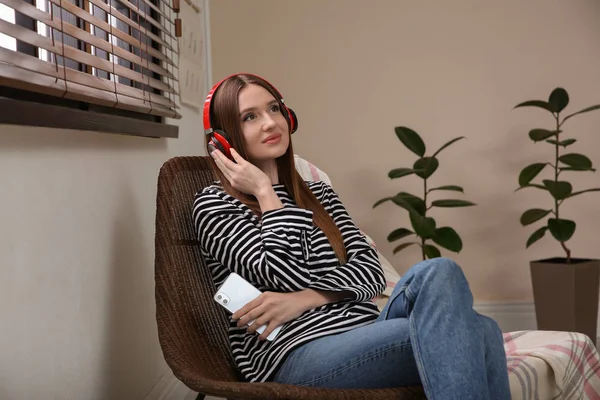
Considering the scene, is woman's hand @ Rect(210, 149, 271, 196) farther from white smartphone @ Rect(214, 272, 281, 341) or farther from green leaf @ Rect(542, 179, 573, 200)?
Result: green leaf @ Rect(542, 179, 573, 200)

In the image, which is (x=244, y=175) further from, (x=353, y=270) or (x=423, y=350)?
(x=423, y=350)

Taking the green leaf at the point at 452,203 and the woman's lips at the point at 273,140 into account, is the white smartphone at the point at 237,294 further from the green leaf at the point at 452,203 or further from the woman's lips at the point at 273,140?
the green leaf at the point at 452,203

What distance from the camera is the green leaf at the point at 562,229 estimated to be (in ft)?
10.9

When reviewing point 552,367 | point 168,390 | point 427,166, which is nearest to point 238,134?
point 552,367

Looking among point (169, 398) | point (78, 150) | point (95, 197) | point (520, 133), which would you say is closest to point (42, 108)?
point (78, 150)

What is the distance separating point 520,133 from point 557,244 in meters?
0.58

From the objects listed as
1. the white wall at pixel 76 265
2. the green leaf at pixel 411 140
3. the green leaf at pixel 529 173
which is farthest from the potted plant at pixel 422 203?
the white wall at pixel 76 265

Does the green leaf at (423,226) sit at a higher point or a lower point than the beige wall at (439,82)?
lower

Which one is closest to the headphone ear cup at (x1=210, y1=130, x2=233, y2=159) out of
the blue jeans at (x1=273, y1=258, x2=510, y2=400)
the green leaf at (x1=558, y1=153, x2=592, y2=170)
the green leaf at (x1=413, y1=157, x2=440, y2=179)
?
the blue jeans at (x1=273, y1=258, x2=510, y2=400)

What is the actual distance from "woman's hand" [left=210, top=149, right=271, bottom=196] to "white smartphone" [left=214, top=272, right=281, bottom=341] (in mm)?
234

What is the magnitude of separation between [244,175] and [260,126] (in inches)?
5.4

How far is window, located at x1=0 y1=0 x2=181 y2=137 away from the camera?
4.20 feet

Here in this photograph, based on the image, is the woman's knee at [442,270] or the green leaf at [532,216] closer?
the woman's knee at [442,270]

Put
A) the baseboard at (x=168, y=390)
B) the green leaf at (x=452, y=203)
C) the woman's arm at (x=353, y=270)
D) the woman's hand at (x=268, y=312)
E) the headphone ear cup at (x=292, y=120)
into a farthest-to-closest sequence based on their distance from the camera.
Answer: the green leaf at (x=452, y=203) < the baseboard at (x=168, y=390) < the headphone ear cup at (x=292, y=120) < the woman's arm at (x=353, y=270) < the woman's hand at (x=268, y=312)
